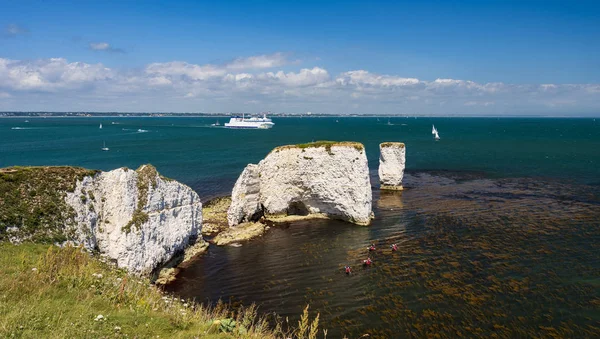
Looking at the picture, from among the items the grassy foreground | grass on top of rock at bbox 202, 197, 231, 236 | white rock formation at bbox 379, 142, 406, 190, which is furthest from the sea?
the grassy foreground

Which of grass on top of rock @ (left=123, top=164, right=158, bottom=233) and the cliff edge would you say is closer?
the cliff edge

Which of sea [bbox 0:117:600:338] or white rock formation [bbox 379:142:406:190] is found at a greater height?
white rock formation [bbox 379:142:406:190]

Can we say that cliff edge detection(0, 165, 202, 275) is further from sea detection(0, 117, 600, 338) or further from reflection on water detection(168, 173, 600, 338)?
reflection on water detection(168, 173, 600, 338)

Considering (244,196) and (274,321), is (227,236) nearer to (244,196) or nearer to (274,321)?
(244,196)

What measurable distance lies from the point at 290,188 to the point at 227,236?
8.72 metres

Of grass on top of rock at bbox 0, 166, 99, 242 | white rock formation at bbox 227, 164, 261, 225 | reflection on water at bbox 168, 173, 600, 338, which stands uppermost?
grass on top of rock at bbox 0, 166, 99, 242

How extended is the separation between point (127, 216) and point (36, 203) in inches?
174

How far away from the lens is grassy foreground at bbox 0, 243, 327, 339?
900cm

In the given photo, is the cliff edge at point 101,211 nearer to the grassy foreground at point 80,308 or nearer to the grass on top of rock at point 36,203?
the grass on top of rock at point 36,203

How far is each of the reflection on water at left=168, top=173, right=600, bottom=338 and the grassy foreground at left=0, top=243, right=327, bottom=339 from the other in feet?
26.9

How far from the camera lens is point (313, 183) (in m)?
35.6

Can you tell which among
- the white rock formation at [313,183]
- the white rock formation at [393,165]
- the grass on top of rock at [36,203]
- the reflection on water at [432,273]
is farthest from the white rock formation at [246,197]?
the white rock formation at [393,165]

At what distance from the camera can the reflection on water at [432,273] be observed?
18.0m

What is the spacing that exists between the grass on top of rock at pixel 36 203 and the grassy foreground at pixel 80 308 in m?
2.25
